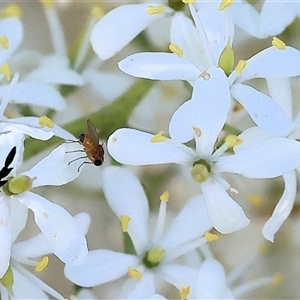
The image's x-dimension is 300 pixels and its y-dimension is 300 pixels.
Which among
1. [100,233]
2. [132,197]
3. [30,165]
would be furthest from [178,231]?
[100,233]

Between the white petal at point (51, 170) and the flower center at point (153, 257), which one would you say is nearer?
the white petal at point (51, 170)

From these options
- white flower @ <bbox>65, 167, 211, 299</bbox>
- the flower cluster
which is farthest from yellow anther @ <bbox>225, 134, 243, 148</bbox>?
white flower @ <bbox>65, 167, 211, 299</bbox>

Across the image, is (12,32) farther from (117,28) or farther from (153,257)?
(153,257)

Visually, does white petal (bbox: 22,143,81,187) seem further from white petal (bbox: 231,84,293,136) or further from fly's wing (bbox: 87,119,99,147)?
white petal (bbox: 231,84,293,136)

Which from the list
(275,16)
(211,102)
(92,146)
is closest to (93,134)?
(92,146)

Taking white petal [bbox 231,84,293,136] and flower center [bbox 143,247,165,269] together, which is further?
flower center [bbox 143,247,165,269]

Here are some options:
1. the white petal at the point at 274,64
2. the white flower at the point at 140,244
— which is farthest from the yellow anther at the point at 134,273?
the white petal at the point at 274,64

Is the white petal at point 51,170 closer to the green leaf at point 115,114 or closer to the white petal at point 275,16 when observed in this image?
the green leaf at point 115,114
